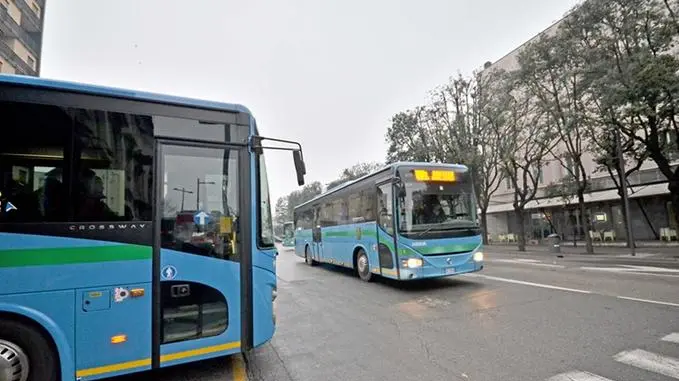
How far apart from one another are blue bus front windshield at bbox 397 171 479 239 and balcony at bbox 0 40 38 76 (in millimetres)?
30881

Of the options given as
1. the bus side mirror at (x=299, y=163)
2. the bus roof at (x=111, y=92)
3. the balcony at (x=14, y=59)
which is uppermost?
the balcony at (x=14, y=59)

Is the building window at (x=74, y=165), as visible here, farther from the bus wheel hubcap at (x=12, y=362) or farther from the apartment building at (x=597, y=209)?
the apartment building at (x=597, y=209)

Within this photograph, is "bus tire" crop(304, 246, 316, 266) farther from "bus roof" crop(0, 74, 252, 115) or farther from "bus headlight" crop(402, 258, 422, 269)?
"bus roof" crop(0, 74, 252, 115)

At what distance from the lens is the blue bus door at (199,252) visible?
12.4ft

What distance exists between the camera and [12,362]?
10.3 ft

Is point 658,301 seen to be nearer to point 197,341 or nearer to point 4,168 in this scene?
point 197,341

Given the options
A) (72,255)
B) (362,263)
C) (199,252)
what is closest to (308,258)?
(362,263)

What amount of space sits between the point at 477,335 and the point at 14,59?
116 feet

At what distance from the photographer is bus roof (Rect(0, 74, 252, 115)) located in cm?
346

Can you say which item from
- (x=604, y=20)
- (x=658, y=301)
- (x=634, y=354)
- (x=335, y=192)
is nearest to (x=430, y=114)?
(x=604, y=20)

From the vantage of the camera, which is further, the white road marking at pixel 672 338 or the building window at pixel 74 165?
the white road marking at pixel 672 338

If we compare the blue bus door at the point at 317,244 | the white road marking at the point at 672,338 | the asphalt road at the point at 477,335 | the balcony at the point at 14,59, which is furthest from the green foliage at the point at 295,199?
the white road marking at the point at 672,338

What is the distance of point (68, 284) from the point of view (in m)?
3.38

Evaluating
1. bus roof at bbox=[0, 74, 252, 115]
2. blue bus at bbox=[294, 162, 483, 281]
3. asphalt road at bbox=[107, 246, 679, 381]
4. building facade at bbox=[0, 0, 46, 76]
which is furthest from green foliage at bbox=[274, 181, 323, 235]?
bus roof at bbox=[0, 74, 252, 115]
